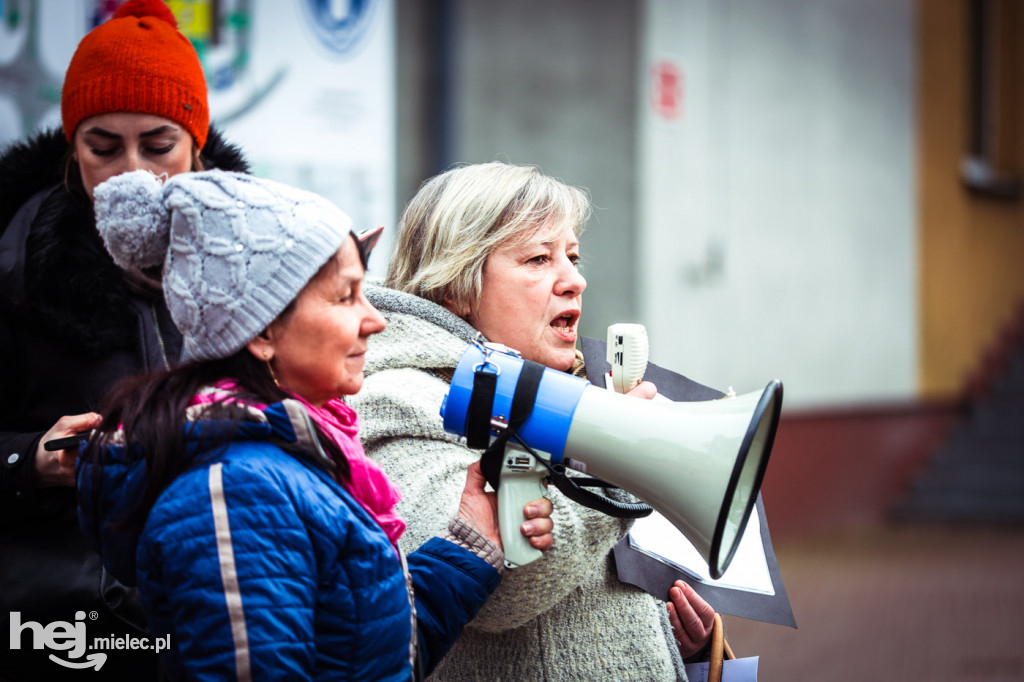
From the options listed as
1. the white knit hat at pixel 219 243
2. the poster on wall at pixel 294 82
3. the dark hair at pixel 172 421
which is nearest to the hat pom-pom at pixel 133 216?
the white knit hat at pixel 219 243

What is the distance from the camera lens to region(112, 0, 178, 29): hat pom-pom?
6.64 ft

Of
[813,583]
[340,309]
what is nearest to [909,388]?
[813,583]

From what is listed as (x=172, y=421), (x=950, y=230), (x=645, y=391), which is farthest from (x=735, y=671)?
(x=950, y=230)

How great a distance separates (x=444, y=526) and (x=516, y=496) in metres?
0.19

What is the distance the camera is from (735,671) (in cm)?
194

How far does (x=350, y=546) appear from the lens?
1.32 m

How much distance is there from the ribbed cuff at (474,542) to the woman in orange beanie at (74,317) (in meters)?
0.58

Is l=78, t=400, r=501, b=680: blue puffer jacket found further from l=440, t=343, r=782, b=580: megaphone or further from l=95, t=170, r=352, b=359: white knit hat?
l=440, t=343, r=782, b=580: megaphone

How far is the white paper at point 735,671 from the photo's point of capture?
1925 millimetres

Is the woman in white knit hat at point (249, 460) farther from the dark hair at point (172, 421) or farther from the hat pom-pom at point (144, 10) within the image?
the hat pom-pom at point (144, 10)

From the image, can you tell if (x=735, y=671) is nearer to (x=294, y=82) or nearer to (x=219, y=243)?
(x=219, y=243)

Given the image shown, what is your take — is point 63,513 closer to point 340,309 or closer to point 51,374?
point 51,374

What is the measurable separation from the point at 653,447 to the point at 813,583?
5.79 meters

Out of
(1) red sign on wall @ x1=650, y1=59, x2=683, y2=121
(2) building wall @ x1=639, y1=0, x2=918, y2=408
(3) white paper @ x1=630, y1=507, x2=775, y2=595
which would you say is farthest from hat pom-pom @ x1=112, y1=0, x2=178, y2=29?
(1) red sign on wall @ x1=650, y1=59, x2=683, y2=121
